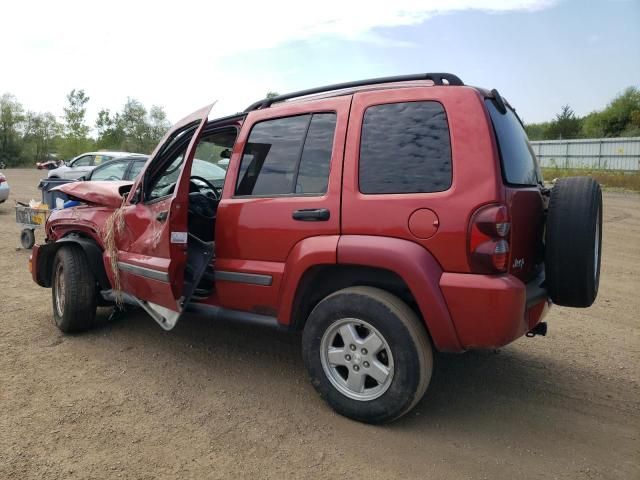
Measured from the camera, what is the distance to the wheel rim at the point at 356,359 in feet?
9.82

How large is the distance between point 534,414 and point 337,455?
1.33m

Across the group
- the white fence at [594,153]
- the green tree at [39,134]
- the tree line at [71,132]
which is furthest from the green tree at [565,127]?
the green tree at [39,134]

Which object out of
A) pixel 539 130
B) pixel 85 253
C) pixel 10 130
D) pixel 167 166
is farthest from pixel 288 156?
pixel 10 130

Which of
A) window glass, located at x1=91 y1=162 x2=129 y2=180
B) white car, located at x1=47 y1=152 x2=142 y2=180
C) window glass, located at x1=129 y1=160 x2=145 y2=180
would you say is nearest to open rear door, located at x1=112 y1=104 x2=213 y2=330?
window glass, located at x1=129 y1=160 x2=145 y2=180

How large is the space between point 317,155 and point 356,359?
1.31m

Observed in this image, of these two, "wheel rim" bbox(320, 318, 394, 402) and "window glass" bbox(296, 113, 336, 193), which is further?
"window glass" bbox(296, 113, 336, 193)

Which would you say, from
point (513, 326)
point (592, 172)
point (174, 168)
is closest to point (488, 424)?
point (513, 326)

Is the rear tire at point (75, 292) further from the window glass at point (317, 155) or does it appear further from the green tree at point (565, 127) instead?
the green tree at point (565, 127)

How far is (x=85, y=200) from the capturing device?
15.1 ft

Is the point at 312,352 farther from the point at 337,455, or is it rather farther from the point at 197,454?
the point at 197,454

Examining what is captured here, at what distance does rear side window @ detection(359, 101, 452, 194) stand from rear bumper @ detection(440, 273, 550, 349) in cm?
53

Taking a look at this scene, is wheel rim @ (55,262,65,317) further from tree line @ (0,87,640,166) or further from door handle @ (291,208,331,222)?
tree line @ (0,87,640,166)

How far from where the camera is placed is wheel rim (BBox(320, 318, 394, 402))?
118 inches

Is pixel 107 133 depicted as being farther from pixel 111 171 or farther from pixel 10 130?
pixel 111 171
